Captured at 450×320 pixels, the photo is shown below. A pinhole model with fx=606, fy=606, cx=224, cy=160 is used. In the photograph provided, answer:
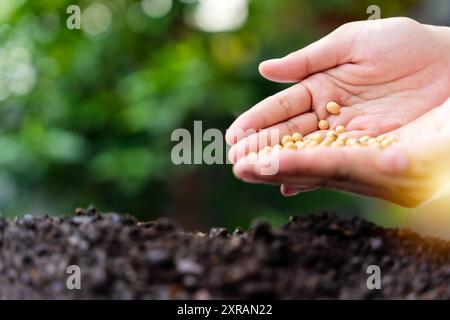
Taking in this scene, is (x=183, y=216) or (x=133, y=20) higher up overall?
(x=133, y=20)

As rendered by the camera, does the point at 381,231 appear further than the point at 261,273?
Yes

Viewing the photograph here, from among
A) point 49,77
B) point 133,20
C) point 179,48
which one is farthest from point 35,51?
point 179,48

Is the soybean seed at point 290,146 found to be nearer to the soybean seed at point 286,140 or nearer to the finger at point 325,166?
the soybean seed at point 286,140

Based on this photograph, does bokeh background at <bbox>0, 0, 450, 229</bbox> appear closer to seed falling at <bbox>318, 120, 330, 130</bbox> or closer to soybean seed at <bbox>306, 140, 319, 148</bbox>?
seed falling at <bbox>318, 120, 330, 130</bbox>

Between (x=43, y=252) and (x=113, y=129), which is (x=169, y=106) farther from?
(x=43, y=252)

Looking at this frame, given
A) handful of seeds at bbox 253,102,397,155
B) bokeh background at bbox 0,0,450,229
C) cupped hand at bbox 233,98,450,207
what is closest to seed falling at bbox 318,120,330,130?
handful of seeds at bbox 253,102,397,155

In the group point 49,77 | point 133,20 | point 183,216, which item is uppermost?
point 133,20
